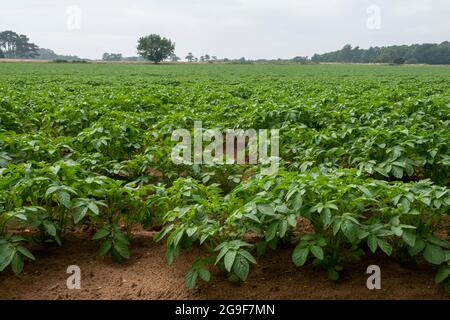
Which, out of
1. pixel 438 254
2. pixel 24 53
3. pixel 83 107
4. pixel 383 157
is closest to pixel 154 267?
pixel 438 254

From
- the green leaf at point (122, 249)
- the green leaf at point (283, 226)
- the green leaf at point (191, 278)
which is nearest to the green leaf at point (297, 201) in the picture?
the green leaf at point (283, 226)

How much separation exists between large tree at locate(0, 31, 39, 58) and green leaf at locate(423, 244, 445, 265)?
383 feet

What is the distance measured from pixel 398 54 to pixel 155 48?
52.1 meters

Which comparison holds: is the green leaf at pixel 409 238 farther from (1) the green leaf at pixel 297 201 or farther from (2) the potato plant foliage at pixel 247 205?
(1) the green leaf at pixel 297 201

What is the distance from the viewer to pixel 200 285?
8.74ft

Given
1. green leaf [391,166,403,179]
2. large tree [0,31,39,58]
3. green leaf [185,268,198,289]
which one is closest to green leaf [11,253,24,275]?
green leaf [185,268,198,289]

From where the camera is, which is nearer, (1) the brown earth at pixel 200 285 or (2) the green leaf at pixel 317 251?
(2) the green leaf at pixel 317 251

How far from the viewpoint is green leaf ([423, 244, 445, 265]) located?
2.42 metres

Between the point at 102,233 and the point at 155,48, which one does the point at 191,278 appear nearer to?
the point at 102,233

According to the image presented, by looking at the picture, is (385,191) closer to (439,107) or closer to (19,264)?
(19,264)

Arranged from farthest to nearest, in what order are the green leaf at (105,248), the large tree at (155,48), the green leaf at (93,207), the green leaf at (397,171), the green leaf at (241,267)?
the large tree at (155,48) < the green leaf at (397,171) < the green leaf at (105,248) < the green leaf at (93,207) < the green leaf at (241,267)

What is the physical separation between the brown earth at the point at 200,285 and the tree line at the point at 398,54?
8330 centimetres

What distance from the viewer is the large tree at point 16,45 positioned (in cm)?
10309

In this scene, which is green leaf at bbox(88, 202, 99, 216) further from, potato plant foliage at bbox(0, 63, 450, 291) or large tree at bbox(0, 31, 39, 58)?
large tree at bbox(0, 31, 39, 58)
